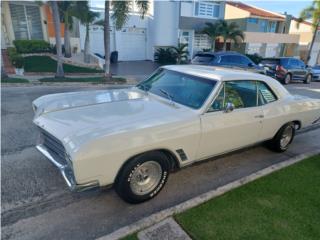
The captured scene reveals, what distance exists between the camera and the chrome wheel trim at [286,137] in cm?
490

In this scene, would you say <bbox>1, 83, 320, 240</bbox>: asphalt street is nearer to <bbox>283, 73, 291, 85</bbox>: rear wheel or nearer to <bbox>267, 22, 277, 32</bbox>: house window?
<bbox>283, 73, 291, 85</bbox>: rear wheel

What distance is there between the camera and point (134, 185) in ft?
10.3

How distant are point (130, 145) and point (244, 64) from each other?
12.6m

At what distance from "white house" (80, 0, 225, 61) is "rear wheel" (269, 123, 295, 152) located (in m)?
18.2

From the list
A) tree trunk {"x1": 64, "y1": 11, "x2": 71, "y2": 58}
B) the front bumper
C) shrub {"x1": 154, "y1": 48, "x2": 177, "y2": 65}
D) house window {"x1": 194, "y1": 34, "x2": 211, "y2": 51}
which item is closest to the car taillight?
shrub {"x1": 154, "y1": 48, "x2": 177, "y2": 65}

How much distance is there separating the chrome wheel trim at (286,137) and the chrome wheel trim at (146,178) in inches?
115

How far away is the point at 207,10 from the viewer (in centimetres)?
2383

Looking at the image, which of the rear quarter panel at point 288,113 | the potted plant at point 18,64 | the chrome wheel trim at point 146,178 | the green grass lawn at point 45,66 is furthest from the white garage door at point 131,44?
the chrome wheel trim at point 146,178

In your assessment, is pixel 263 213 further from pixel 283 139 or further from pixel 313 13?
pixel 313 13

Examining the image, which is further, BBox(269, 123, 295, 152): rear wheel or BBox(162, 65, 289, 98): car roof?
BBox(269, 123, 295, 152): rear wheel

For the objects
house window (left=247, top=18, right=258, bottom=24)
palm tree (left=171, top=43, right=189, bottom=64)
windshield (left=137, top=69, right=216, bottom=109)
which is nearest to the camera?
windshield (left=137, top=69, right=216, bottom=109)

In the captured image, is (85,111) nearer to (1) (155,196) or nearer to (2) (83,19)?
(1) (155,196)

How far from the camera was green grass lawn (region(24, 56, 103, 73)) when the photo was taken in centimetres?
1308

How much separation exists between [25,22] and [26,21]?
0.32 ft
